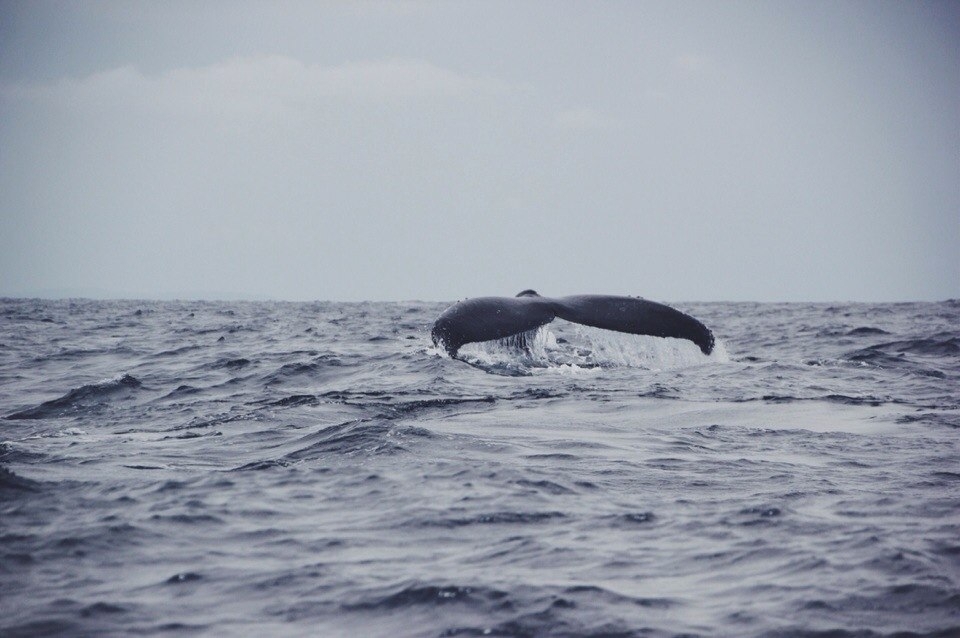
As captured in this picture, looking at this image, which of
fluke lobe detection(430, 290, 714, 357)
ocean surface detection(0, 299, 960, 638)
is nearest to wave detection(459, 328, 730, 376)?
ocean surface detection(0, 299, 960, 638)

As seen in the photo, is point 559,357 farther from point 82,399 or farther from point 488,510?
point 488,510

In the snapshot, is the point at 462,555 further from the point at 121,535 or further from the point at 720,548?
the point at 121,535

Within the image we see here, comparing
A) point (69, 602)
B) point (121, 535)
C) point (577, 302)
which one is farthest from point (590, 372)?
point (69, 602)

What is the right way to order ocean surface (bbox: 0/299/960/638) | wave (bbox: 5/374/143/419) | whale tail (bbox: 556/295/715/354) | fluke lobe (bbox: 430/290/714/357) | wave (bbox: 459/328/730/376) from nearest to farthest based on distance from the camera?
ocean surface (bbox: 0/299/960/638), fluke lobe (bbox: 430/290/714/357), whale tail (bbox: 556/295/715/354), wave (bbox: 5/374/143/419), wave (bbox: 459/328/730/376)

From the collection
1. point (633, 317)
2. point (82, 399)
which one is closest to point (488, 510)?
point (633, 317)

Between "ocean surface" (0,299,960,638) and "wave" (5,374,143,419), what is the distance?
0.08 m

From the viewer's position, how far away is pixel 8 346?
2133cm

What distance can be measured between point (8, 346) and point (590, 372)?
577 inches

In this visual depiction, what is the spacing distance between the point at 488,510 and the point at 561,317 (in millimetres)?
3977

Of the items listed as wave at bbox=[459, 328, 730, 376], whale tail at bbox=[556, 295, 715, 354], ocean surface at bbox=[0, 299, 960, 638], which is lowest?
ocean surface at bbox=[0, 299, 960, 638]

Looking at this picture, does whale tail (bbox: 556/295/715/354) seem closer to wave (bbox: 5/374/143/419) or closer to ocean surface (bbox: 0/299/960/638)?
ocean surface (bbox: 0/299/960/638)

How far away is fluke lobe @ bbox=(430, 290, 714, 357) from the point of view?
8.94 meters

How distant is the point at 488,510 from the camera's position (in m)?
5.64

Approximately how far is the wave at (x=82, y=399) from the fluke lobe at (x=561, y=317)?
4.66 m
